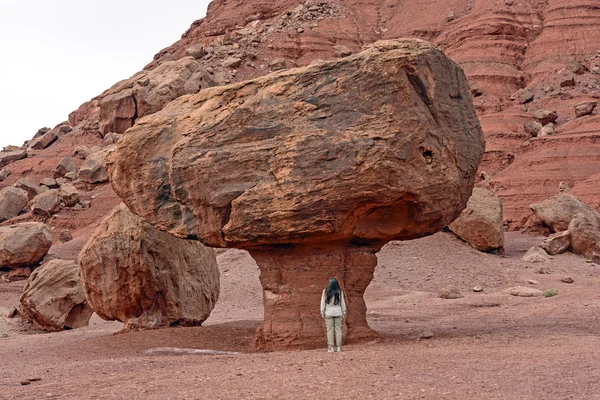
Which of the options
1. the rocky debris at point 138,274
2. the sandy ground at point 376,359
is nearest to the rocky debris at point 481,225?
the sandy ground at point 376,359

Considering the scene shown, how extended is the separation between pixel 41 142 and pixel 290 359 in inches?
2029

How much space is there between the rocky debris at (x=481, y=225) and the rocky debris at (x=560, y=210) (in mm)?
3975

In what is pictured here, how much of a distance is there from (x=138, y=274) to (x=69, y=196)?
3109 cm

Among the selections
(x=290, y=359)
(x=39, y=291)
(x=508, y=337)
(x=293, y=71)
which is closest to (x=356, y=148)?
(x=293, y=71)

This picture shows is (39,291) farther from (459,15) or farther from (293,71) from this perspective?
(459,15)

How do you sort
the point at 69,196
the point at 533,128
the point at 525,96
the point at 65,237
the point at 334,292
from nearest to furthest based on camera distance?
1. the point at 334,292
2. the point at 65,237
3. the point at 533,128
4. the point at 69,196
5. the point at 525,96

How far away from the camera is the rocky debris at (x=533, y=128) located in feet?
147

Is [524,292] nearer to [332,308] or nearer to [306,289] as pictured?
[306,289]

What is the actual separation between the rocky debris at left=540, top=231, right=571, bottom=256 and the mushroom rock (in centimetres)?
1792

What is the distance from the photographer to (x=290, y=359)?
11.1 metres

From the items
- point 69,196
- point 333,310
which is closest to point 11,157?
point 69,196

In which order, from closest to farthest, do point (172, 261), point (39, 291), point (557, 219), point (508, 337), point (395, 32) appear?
point (508, 337), point (172, 261), point (39, 291), point (557, 219), point (395, 32)

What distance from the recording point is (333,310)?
12.3 metres

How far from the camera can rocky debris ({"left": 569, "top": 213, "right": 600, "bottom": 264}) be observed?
2986cm
